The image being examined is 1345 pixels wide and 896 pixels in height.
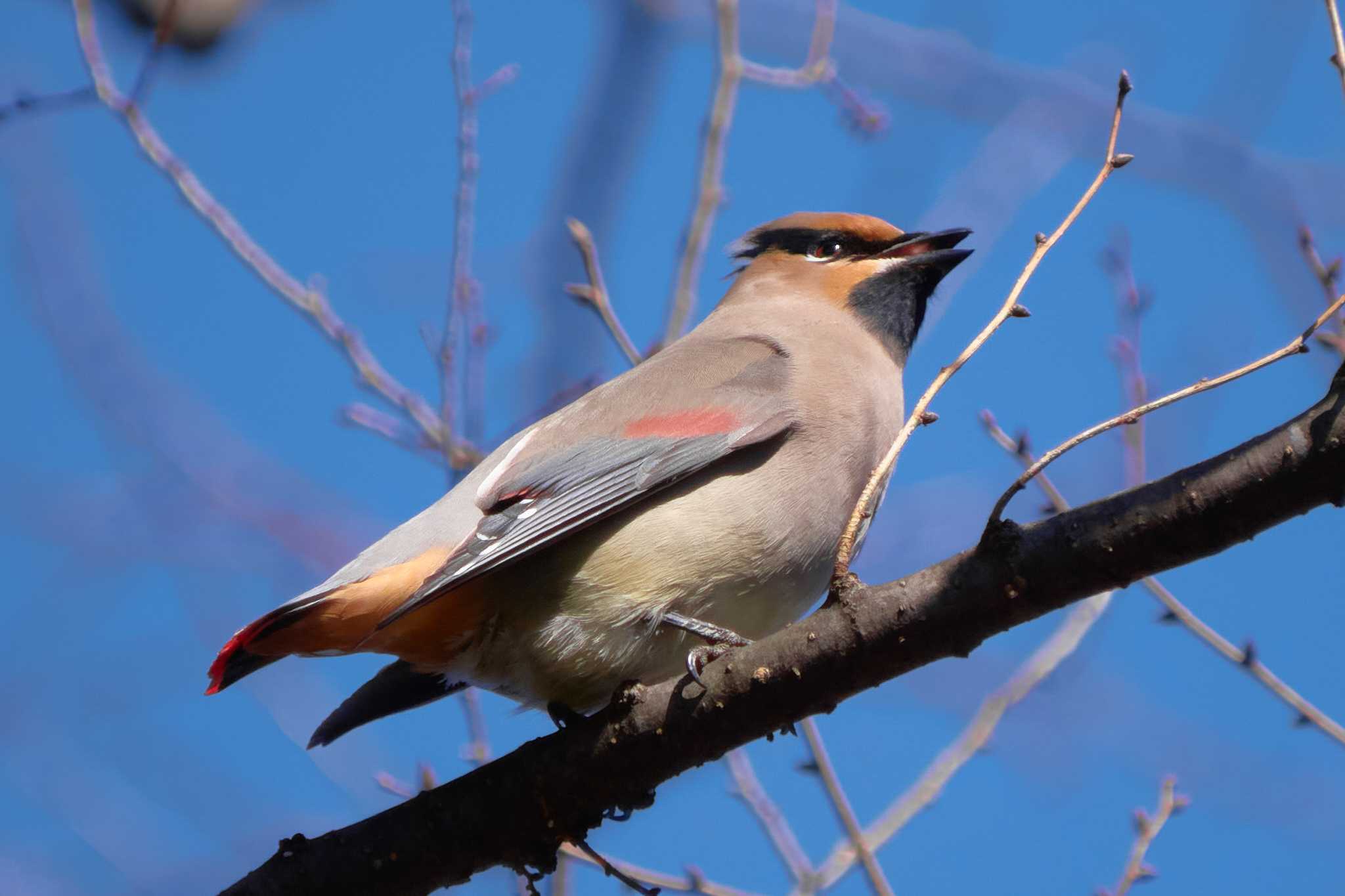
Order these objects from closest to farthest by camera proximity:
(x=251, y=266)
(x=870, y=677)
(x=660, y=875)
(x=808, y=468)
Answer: (x=870, y=677) → (x=808, y=468) → (x=660, y=875) → (x=251, y=266)

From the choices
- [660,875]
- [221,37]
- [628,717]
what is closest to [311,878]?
[628,717]

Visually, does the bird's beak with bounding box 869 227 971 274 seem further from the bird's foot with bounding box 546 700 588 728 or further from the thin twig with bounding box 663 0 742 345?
the bird's foot with bounding box 546 700 588 728

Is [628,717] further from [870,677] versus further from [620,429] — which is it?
[620,429]

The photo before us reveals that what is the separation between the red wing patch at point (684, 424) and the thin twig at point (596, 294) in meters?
0.43

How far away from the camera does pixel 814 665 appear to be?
2.87 m

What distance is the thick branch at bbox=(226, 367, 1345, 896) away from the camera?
254 centimetres

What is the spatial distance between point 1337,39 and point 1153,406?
86 centimetres

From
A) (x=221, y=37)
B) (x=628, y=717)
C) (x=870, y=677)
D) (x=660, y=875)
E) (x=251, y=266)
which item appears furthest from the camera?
(x=221, y=37)

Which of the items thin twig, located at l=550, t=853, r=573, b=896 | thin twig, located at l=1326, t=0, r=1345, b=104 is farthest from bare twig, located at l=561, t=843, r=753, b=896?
thin twig, located at l=1326, t=0, r=1345, b=104

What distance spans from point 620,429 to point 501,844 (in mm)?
1202

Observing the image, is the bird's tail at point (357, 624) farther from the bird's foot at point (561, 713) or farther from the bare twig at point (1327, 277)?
the bare twig at point (1327, 277)

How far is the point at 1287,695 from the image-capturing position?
3.77 metres

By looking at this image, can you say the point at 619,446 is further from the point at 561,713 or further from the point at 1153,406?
the point at 1153,406

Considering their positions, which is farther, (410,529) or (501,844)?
(410,529)
